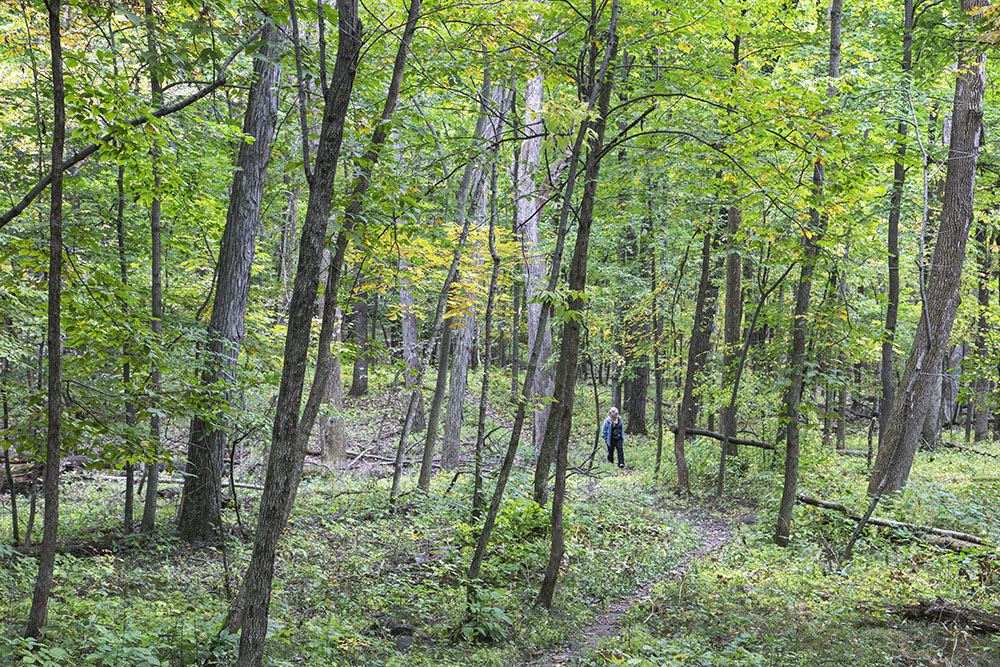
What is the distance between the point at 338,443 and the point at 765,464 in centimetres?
888

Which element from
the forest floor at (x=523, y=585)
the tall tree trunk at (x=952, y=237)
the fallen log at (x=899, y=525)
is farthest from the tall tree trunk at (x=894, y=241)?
the fallen log at (x=899, y=525)

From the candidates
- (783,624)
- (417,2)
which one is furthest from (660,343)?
(417,2)

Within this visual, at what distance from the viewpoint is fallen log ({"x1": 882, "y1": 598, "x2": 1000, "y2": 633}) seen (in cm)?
515

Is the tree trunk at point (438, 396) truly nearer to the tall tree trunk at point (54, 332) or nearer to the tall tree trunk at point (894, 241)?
the tall tree trunk at point (54, 332)

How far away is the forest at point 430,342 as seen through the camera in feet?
14.6

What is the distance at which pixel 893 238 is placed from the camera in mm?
13266

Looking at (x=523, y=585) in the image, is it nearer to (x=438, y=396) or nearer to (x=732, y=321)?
(x=438, y=396)

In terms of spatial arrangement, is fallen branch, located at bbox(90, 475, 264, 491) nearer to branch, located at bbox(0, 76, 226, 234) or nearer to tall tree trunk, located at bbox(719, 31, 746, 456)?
branch, located at bbox(0, 76, 226, 234)

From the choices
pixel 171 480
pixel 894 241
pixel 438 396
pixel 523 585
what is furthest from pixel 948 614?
pixel 171 480

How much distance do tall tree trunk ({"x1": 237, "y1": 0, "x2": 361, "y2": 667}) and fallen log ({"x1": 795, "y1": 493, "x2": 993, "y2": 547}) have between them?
7848mm

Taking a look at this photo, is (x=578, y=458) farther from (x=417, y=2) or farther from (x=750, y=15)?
(x=417, y=2)

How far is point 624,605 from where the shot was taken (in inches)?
258

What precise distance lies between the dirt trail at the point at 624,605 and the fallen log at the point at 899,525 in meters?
1.26

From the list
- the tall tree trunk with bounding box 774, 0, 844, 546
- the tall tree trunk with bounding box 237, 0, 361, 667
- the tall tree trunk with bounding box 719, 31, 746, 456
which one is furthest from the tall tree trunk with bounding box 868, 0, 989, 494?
the tall tree trunk with bounding box 237, 0, 361, 667
